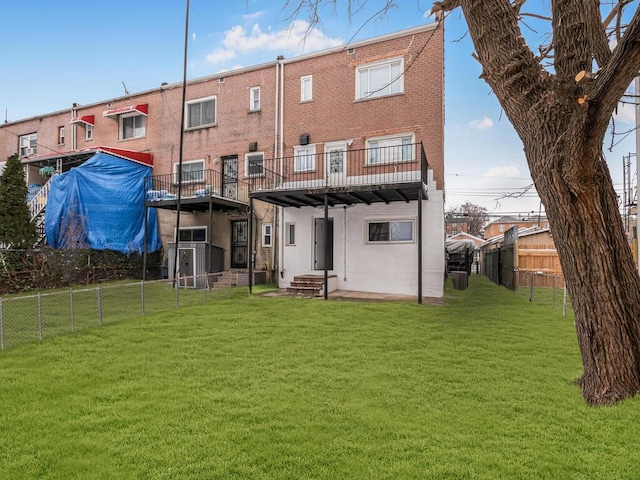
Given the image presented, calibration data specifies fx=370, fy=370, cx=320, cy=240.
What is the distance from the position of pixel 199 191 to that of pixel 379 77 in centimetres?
783

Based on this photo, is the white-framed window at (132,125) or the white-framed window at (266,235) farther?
the white-framed window at (132,125)

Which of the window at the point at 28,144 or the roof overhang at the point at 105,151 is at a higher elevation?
the window at the point at 28,144

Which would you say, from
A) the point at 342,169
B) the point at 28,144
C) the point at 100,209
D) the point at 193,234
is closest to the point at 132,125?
the point at 100,209

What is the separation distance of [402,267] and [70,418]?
10.1m

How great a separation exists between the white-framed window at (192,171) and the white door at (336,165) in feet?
18.5

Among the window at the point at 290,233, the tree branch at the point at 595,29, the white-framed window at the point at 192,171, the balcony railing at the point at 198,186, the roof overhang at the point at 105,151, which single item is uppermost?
the roof overhang at the point at 105,151

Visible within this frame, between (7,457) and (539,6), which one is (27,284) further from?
(539,6)

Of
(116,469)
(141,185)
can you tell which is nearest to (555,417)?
(116,469)

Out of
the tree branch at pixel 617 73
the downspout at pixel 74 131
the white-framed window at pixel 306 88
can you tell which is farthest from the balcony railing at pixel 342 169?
the downspout at pixel 74 131

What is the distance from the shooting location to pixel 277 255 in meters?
14.1

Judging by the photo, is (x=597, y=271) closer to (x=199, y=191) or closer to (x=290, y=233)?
(x=290, y=233)

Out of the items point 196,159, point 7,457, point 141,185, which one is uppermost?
point 196,159

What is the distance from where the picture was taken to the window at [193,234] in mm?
15344

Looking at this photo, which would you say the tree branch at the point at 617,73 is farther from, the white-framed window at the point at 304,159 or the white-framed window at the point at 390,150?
the white-framed window at the point at 304,159
